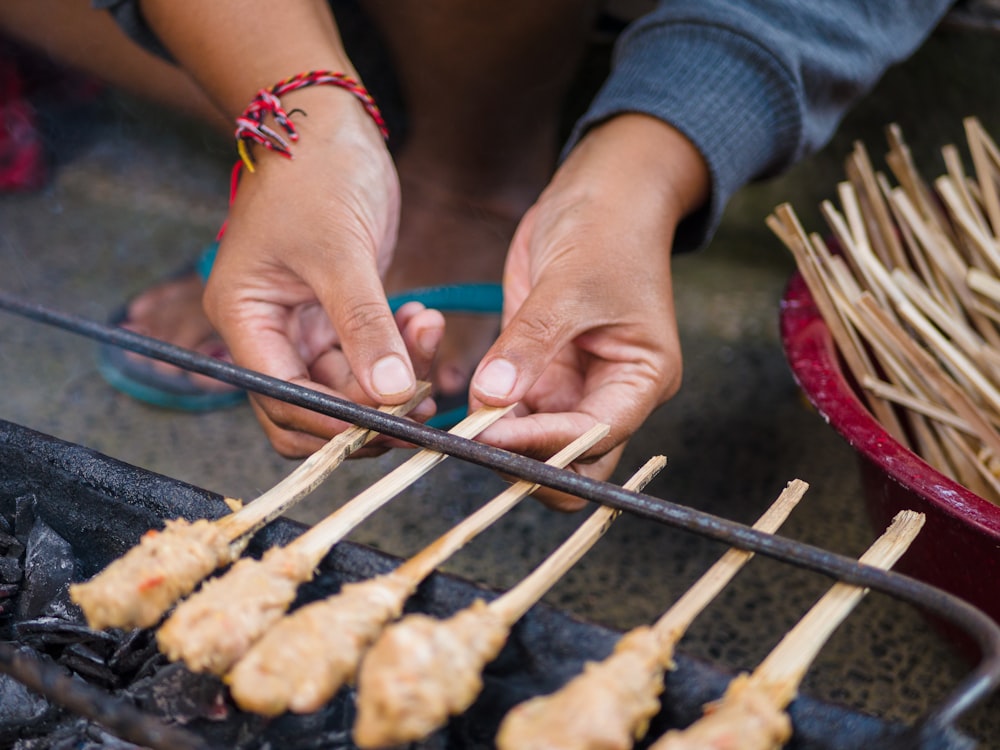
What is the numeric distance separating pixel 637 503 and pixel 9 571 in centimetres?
80

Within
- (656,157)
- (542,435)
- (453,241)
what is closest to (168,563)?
(542,435)

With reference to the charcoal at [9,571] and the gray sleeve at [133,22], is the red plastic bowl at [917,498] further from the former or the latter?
the gray sleeve at [133,22]

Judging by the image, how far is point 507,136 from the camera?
8.87 feet

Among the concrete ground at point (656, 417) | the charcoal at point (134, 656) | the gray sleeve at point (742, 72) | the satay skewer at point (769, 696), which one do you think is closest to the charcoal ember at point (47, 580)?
the charcoal at point (134, 656)

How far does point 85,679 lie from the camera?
1014mm

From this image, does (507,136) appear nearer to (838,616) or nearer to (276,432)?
(276,432)

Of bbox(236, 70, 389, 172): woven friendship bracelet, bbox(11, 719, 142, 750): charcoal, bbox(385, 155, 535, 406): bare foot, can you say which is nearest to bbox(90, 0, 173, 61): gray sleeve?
bbox(236, 70, 389, 172): woven friendship bracelet

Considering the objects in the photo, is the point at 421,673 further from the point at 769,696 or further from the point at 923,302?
the point at 923,302

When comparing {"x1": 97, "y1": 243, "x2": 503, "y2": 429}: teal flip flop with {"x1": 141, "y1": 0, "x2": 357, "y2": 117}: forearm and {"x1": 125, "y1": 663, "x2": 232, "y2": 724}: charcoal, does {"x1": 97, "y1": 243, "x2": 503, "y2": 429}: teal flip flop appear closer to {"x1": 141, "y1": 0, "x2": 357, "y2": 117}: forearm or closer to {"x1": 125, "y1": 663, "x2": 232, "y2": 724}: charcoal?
{"x1": 141, "y1": 0, "x2": 357, "y2": 117}: forearm

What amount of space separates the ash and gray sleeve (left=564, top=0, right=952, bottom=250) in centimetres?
124

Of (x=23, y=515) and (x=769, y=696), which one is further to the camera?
(x=23, y=515)

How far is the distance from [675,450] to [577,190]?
0.93 metres

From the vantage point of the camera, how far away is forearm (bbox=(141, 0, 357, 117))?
1704 millimetres

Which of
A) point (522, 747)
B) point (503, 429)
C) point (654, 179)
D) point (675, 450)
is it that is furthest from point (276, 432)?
point (675, 450)
